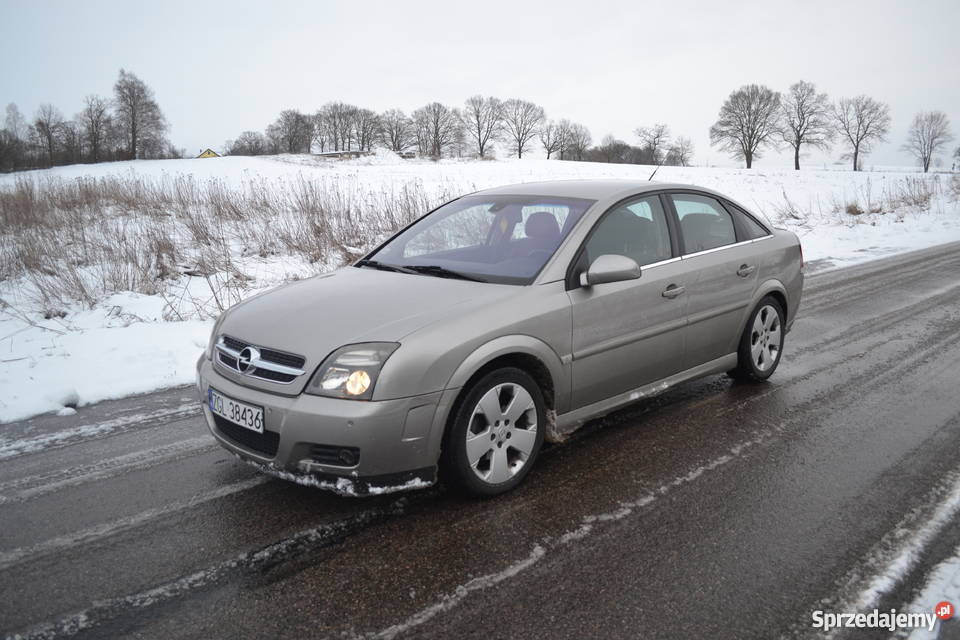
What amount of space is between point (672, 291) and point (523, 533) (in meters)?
1.97

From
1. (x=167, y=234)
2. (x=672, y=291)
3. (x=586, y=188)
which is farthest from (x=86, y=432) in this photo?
(x=167, y=234)

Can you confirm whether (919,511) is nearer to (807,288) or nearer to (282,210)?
(807,288)

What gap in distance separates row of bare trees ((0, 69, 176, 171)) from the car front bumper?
2836 inches

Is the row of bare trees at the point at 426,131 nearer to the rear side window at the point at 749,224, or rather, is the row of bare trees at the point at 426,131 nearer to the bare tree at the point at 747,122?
the bare tree at the point at 747,122

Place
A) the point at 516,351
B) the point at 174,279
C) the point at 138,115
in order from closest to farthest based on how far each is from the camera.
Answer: the point at 516,351 → the point at 174,279 → the point at 138,115


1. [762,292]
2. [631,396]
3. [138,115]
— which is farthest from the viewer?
[138,115]

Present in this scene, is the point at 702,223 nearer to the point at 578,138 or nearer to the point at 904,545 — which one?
the point at 904,545

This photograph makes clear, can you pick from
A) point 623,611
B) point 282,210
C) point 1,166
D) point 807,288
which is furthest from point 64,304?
point 1,166

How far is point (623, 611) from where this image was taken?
2482mm

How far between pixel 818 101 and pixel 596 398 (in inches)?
3409

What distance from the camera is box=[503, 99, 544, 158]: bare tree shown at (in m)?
91.1

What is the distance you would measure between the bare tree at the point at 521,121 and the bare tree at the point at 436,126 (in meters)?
7.48

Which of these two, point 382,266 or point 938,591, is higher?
point 382,266
